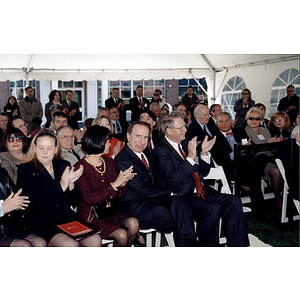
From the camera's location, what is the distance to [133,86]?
42.2ft

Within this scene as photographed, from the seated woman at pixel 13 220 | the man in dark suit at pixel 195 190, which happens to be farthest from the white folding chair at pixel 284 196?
the seated woman at pixel 13 220

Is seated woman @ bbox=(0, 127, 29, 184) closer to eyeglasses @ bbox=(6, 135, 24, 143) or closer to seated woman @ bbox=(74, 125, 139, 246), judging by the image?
eyeglasses @ bbox=(6, 135, 24, 143)

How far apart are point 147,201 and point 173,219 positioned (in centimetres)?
29

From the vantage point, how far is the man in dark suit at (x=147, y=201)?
9.57ft

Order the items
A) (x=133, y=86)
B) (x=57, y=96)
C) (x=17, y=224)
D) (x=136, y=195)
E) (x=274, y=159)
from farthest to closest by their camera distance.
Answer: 1. (x=133, y=86)
2. (x=57, y=96)
3. (x=274, y=159)
4. (x=136, y=195)
5. (x=17, y=224)

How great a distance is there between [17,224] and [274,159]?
3256 millimetres

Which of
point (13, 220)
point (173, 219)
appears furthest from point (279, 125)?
point (13, 220)

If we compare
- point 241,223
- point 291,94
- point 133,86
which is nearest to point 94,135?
point 241,223

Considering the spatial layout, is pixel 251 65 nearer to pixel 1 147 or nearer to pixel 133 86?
pixel 133 86

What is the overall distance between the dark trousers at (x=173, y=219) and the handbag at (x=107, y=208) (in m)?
0.21

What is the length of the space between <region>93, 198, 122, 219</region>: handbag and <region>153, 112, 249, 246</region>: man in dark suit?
1.84ft

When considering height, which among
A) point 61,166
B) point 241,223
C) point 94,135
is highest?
point 94,135

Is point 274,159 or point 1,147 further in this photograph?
point 274,159

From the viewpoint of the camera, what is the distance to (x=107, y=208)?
278 cm
